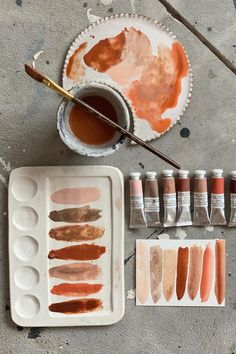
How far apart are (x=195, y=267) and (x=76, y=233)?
0.69ft

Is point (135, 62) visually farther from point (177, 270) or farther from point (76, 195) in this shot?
point (177, 270)

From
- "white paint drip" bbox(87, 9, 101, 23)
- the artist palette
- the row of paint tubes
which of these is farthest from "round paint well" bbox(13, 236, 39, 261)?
"white paint drip" bbox(87, 9, 101, 23)

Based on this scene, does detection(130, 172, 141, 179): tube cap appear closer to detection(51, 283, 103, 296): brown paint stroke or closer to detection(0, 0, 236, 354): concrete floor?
detection(0, 0, 236, 354): concrete floor

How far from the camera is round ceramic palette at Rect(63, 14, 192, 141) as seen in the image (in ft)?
3.16

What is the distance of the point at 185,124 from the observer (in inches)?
38.8

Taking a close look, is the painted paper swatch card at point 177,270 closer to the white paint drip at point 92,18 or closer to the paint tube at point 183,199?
the paint tube at point 183,199

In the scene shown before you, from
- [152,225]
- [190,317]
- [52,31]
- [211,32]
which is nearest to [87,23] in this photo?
[52,31]

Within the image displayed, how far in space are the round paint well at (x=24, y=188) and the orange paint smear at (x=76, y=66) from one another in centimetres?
19

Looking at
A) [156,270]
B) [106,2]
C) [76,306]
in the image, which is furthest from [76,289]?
[106,2]

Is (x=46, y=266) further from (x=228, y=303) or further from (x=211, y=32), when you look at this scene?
(x=211, y=32)

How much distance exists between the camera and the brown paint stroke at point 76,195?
97 centimetres

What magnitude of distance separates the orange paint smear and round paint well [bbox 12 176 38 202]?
0.19m

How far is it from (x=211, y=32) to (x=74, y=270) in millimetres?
464

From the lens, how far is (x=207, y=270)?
99 cm
